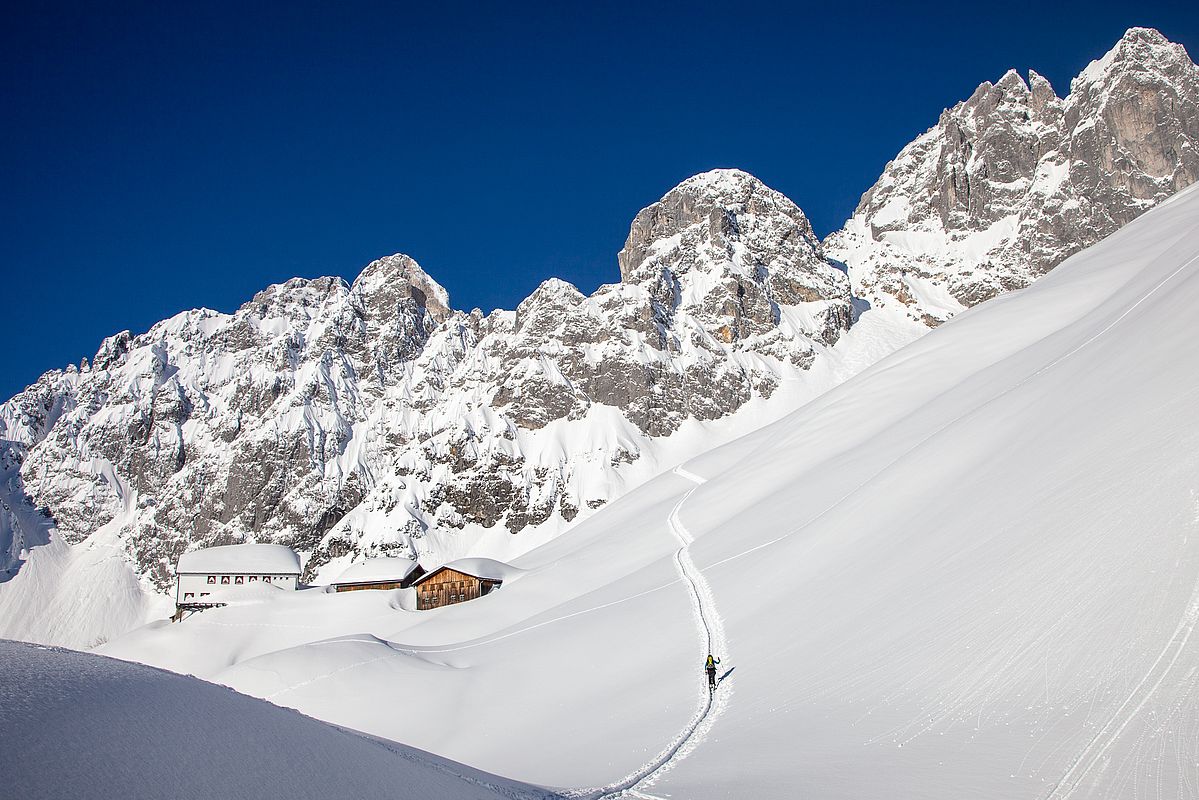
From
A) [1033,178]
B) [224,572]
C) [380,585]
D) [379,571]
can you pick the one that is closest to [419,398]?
[224,572]

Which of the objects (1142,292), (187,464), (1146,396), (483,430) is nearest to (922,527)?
(1146,396)

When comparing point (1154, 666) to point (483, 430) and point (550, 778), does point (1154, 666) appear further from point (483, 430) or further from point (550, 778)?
point (483, 430)

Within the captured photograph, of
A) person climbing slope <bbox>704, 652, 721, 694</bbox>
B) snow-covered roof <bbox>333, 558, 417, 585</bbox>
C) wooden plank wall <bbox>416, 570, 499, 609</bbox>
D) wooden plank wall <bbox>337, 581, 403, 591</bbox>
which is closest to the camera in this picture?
person climbing slope <bbox>704, 652, 721, 694</bbox>

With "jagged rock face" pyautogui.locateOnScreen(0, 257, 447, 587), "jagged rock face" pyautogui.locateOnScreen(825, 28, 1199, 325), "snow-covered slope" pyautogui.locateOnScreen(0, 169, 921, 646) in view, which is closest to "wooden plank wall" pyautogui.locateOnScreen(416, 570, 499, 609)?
"snow-covered slope" pyautogui.locateOnScreen(0, 169, 921, 646)

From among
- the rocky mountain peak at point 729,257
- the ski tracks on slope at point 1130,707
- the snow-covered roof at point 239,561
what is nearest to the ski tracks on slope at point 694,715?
the ski tracks on slope at point 1130,707

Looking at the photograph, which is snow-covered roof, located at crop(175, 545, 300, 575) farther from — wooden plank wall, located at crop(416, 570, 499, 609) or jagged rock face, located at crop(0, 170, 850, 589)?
wooden plank wall, located at crop(416, 570, 499, 609)

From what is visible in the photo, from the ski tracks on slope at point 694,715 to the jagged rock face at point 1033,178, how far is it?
130 metres

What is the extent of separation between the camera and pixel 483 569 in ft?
188

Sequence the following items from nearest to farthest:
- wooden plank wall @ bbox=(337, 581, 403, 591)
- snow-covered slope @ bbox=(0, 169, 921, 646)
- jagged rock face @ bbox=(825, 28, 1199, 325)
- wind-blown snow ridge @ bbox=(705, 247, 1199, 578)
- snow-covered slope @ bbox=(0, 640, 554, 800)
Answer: snow-covered slope @ bbox=(0, 640, 554, 800) < wind-blown snow ridge @ bbox=(705, 247, 1199, 578) < wooden plank wall @ bbox=(337, 581, 403, 591) < snow-covered slope @ bbox=(0, 169, 921, 646) < jagged rock face @ bbox=(825, 28, 1199, 325)

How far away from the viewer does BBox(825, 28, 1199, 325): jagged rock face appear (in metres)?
142

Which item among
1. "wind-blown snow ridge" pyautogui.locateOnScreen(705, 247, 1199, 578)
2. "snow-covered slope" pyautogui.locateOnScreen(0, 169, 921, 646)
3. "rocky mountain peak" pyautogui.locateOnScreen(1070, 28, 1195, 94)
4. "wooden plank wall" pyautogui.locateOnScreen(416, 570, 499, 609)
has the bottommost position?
"wind-blown snow ridge" pyautogui.locateOnScreen(705, 247, 1199, 578)

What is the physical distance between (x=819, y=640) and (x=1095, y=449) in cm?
694

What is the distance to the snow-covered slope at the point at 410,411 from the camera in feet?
392

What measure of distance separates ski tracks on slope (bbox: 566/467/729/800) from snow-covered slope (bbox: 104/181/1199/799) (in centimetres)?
9
